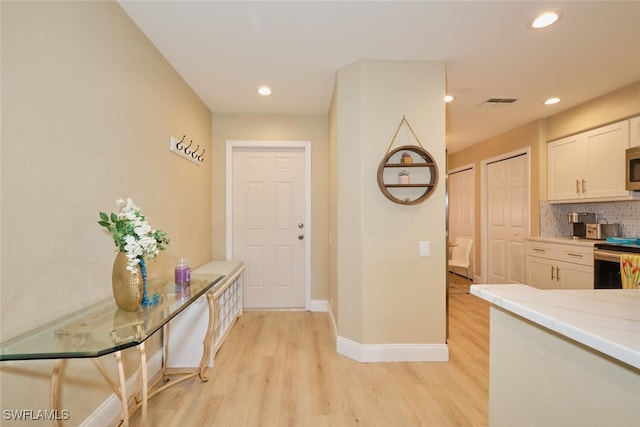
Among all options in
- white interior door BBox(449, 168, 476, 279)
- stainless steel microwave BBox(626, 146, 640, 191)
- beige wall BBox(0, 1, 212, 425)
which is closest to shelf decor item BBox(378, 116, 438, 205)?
beige wall BBox(0, 1, 212, 425)

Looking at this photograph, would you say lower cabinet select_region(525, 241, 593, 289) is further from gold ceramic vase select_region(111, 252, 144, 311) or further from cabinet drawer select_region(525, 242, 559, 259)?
gold ceramic vase select_region(111, 252, 144, 311)

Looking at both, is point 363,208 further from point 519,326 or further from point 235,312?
point 235,312

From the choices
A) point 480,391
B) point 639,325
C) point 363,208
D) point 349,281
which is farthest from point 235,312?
point 639,325

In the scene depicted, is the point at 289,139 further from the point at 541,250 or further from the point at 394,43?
the point at 541,250

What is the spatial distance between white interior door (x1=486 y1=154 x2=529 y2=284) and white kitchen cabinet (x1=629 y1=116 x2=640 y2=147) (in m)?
1.22

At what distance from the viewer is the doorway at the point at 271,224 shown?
367cm

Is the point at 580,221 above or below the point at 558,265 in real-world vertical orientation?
above

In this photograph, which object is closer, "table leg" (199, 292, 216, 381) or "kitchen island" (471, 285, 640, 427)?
"kitchen island" (471, 285, 640, 427)

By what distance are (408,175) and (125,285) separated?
6.85 feet

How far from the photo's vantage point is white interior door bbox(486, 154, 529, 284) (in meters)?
4.17

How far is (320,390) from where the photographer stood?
1.98 metres

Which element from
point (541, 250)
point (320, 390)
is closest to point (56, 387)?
point (320, 390)

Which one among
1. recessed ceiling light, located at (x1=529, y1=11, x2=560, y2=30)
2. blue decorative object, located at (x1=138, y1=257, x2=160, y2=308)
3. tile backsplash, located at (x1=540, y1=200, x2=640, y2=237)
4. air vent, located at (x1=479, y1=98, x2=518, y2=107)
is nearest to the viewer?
blue decorative object, located at (x1=138, y1=257, x2=160, y2=308)

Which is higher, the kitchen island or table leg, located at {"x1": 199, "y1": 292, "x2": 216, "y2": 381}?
the kitchen island
